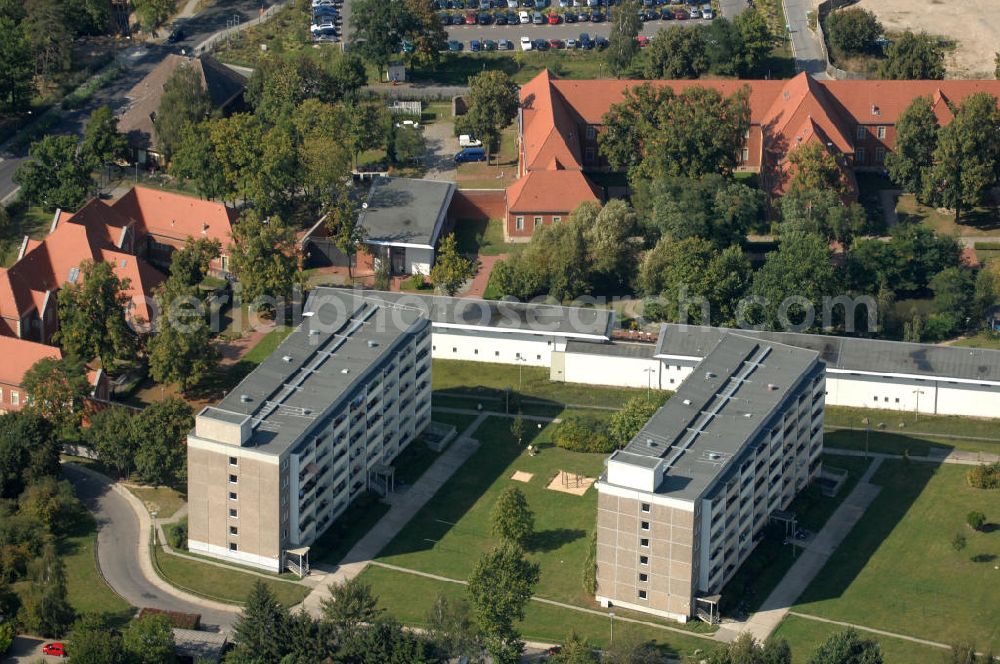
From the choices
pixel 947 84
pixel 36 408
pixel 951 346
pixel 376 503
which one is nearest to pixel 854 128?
pixel 947 84

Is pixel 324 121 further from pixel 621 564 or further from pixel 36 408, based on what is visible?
pixel 621 564

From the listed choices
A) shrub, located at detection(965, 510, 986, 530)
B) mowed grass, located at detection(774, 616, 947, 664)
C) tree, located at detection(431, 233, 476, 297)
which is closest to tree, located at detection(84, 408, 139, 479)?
tree, located at detection(431, 233, 476, 297)

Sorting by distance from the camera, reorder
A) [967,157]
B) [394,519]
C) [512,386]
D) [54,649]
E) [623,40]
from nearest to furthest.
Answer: [54,649] → [394,519] → [512,386] → [967,157] → [623,40]

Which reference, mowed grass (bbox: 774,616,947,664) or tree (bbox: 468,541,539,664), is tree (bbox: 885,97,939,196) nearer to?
mowed grass (bbox: 774,616,947,664)

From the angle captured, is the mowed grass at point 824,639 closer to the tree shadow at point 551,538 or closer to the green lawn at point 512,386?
the tree shadow at point 551,538

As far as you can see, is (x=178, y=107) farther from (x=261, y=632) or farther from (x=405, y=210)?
(x=261, y=632)

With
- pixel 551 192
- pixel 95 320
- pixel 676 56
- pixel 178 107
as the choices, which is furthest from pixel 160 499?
pixel 676 56
